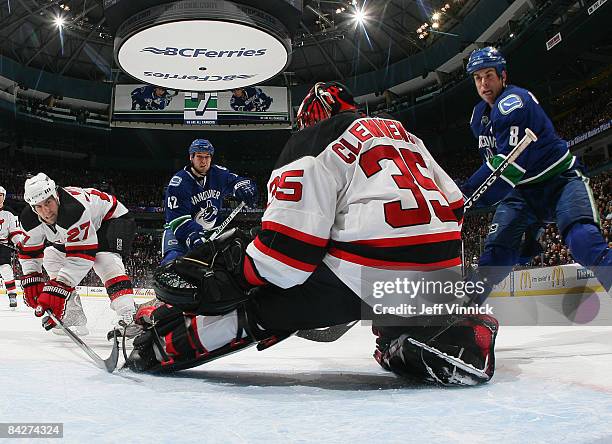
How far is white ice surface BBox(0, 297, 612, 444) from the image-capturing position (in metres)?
0.91

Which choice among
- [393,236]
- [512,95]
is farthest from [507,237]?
[393,236]

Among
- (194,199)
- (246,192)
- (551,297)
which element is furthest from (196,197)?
(551,297)

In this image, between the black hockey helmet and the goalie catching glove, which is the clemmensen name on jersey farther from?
the goalie catching glove

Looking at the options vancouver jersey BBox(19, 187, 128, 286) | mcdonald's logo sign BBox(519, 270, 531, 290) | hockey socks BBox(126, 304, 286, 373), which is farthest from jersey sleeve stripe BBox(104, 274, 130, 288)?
mcdonald's logo sign BBox(519, 270, 531, 290)

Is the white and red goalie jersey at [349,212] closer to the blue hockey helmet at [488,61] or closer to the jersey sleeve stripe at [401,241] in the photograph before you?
the jersey sleeve stripe at [401,241]

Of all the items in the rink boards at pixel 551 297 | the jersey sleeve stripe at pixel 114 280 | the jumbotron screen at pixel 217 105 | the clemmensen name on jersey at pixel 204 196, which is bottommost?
the rink boards at pixel 551 297

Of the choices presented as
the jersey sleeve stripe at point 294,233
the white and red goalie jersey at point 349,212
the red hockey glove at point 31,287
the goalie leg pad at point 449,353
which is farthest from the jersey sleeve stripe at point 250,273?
the red hockey glove at point 31,287

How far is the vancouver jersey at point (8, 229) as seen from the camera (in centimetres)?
760

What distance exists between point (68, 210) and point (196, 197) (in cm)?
98

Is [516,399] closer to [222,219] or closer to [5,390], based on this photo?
[5,390]

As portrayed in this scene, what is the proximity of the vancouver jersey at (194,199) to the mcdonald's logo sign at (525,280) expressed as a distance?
4158mm

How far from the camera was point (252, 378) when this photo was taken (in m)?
1.61

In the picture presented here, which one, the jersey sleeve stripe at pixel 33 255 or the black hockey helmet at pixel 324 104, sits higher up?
the black hockey helmet at pixel 324 104

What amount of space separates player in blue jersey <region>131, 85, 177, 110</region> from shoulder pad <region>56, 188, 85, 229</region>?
1492 cm
